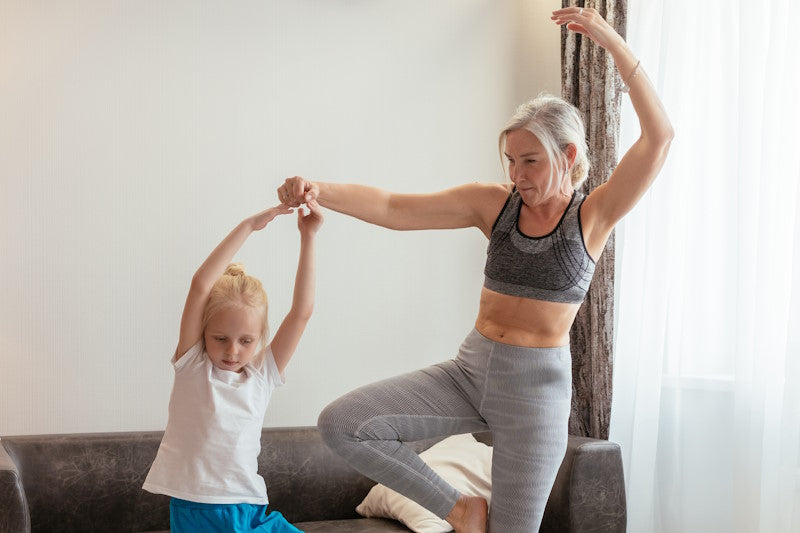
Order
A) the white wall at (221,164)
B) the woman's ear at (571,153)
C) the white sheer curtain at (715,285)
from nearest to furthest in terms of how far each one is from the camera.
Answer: the woman's ear at (571,153) → the white sheer curtain at (715,285) → the white wall at (221,164)

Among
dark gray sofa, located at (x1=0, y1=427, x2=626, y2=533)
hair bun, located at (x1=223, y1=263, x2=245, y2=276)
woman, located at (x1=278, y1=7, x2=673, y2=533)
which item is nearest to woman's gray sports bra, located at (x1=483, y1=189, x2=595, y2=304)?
woman, located at (x1=278, y1=7, x2=673, y2=533)

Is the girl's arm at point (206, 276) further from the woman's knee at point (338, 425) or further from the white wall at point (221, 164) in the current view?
the white wall at point (221, 164)

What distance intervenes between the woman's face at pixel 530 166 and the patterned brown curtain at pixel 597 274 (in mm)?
1390

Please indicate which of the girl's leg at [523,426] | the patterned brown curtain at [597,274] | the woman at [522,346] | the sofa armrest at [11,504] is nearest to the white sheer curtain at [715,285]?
the patterned brown curtain at [597,274]

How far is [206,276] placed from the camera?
221cm

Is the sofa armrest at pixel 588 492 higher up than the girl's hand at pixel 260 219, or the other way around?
the girl's hand at pixel 260 219

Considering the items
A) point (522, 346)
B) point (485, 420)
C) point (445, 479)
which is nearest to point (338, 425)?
point (485, 420)

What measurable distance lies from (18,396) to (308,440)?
3.36ft

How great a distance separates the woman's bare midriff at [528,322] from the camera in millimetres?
2320

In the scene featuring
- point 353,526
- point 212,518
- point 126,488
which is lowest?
point 353,526

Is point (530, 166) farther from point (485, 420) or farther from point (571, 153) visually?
point (485, 420)

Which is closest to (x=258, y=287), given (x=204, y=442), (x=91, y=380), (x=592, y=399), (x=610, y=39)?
(x=204, y=442)

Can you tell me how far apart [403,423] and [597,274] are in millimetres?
1665

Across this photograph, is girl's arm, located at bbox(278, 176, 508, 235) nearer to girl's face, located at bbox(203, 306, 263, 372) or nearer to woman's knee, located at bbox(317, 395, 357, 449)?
girl's face, located at bbox(203, 306, 263, 372)
